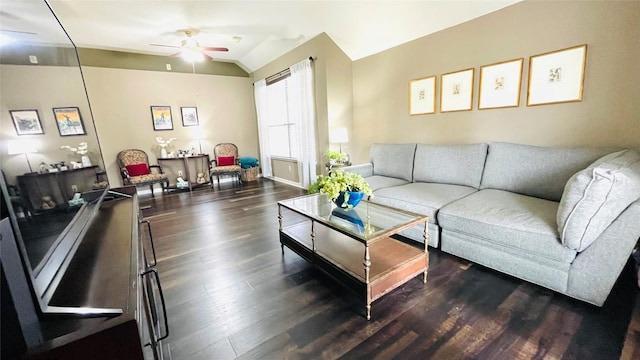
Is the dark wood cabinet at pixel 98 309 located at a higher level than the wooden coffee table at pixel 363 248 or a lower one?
higher

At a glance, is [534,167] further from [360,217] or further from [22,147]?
[22,147]

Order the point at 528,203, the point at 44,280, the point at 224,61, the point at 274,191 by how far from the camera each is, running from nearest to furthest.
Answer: the point at 44,280 < the point at 528,203 < the point at 274,191 < the point at 224,61

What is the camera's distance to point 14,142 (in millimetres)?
813

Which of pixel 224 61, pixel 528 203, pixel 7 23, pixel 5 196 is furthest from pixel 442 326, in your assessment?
pixel 224 61

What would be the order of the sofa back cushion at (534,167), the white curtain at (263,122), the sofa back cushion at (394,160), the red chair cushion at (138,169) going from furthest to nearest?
1. the white curtain at (263,122)
2. the red chair cushion at (138,169)
3. the sofa back cushion at (394,160)
4. the sofa back cushion at (534,167)

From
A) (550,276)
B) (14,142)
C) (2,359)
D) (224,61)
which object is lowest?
(550,276)

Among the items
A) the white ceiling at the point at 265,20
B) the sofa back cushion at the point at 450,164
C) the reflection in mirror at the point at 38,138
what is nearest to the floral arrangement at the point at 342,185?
the sofa back cushion at the point at 450,164

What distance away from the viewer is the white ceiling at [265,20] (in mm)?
3068

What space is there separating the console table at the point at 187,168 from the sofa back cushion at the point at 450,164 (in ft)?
14.8

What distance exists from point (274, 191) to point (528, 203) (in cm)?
389

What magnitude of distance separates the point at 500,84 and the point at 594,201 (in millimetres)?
1741

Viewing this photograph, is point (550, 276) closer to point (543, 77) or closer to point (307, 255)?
point (307, 255)

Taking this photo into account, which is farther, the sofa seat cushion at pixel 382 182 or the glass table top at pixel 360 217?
the sofa seat cushion at pixel 382 182

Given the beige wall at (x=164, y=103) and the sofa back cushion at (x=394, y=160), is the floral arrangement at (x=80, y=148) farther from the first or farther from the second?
the beige wall at (x=164, y=103)
